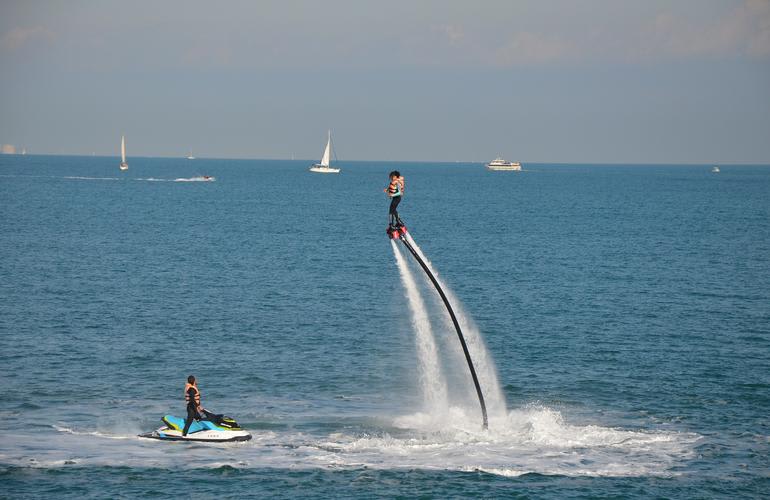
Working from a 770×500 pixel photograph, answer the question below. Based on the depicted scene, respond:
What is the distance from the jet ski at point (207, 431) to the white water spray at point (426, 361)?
11.4 m

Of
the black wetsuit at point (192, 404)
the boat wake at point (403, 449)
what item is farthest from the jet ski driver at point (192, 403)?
the boat wake at point (403, 449)

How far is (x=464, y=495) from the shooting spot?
45094 millimetres

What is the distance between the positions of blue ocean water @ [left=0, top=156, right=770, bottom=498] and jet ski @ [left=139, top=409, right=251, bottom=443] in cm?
76

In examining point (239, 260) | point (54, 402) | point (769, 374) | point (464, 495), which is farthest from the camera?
point (239, 260)

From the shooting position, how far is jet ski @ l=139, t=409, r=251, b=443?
168 ft

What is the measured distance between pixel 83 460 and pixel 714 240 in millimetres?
130040

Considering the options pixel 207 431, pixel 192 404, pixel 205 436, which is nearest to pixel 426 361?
pixel 207 431

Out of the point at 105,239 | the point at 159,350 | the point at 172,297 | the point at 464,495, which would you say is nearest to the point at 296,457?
the point at 464,495

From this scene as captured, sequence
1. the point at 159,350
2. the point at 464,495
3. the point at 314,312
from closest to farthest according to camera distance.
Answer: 1. the point at 464,495
2. the point at 159,350
3. the point at 314,312

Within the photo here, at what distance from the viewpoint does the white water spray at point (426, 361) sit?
174 feet

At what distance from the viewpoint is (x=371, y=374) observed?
66.8 metres

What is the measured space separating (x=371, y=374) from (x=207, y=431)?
1745cm

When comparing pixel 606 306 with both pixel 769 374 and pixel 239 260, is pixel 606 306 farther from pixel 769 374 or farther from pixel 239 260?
pixel 239 260

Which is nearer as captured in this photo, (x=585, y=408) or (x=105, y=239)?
(x=585, y=408)
